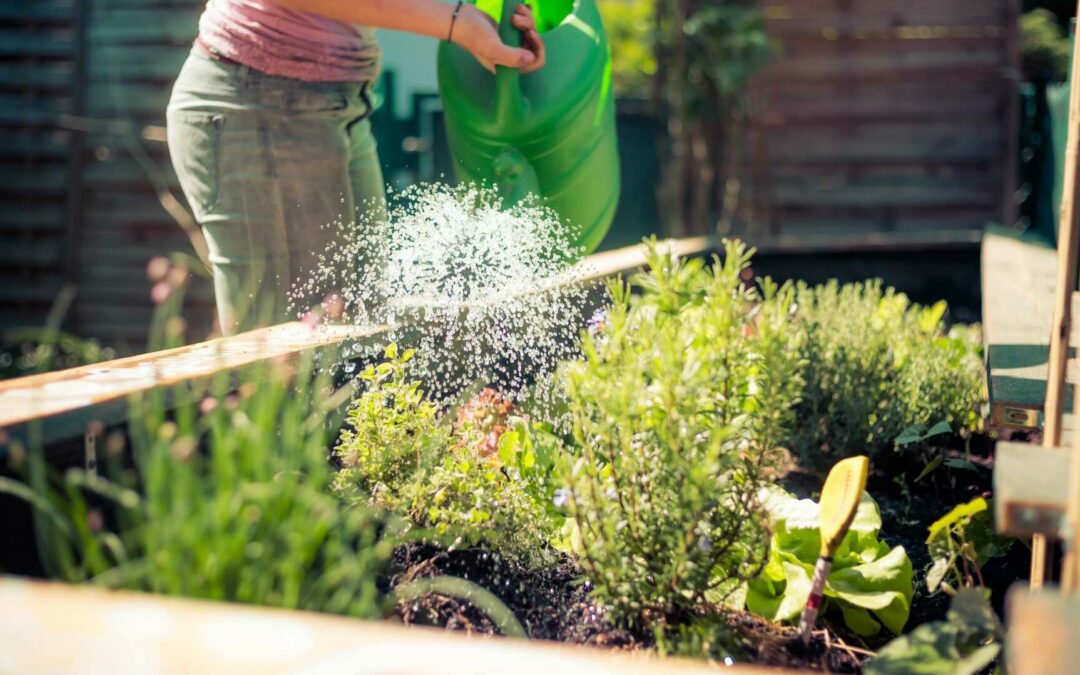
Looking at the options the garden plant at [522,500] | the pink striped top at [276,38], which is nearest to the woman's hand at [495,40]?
the pink striped top at [276,38]

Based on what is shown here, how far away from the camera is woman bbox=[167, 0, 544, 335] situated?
1998 mm

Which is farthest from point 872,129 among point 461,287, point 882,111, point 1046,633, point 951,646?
point 1046,633

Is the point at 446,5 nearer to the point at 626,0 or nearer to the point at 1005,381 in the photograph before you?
the point at 1005,381

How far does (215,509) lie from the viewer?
961 millimetres

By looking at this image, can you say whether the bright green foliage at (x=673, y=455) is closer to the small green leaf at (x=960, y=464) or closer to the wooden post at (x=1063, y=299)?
the wooden post at (x=1063, y=299)

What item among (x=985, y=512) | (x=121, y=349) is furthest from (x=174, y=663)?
(x=121, y=349)

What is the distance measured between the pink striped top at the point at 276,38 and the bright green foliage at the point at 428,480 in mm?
772

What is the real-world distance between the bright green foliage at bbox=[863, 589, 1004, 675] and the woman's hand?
4.52ft

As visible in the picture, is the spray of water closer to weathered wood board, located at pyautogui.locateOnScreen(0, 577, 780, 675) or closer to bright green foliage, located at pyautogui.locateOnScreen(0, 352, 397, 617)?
bright green foliage, located at pyautogui.locateOnScreen(0, 352, 397, 617)

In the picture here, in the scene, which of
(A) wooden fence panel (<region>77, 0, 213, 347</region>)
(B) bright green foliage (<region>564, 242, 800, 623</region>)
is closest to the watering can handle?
(B) bright green foliage (<region>564, 242, 800, 623</region>)

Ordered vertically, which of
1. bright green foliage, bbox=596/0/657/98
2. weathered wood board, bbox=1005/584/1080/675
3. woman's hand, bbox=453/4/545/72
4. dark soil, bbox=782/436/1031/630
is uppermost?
bright green foliage, bbox=596/0/657/98

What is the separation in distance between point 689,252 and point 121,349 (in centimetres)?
307

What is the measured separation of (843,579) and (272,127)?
1345 millimetres

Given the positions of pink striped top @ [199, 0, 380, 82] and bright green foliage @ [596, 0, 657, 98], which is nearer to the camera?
pink striped top @ [199, 0, 380, 82]
